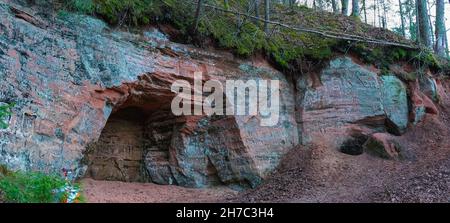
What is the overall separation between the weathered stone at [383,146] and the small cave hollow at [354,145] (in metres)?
0.18

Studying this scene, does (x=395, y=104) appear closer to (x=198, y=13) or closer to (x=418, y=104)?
(x=418, y=104)

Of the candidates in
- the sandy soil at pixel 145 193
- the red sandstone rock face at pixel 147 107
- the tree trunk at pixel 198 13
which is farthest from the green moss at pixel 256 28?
the sandy soil at pixel 145 193

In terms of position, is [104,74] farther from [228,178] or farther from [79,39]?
[228,178]

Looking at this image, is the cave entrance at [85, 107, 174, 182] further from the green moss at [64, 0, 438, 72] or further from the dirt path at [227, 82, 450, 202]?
the dirt path at [227, 82, 450, 202]

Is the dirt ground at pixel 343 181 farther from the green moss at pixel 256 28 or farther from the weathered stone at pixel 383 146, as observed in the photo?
the green moss at pixel 256 28

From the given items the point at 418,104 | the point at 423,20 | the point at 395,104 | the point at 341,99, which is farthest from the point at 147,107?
the point at 423,20

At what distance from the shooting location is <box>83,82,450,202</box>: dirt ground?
6836 mm

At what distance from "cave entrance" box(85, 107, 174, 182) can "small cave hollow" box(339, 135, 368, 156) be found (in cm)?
424

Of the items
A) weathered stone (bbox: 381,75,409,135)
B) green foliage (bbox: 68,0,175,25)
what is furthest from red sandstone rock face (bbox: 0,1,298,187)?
weathered stone (bbox: 381,75,409,135)

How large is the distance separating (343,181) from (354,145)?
66.3 inches

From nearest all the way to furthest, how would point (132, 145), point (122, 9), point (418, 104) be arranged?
1. point (122, 9)
2. point (132, 145)
3. point (418, 104)

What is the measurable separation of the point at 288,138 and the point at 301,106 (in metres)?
0.97

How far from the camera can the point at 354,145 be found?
948 cm

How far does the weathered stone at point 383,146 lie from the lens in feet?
29.3
